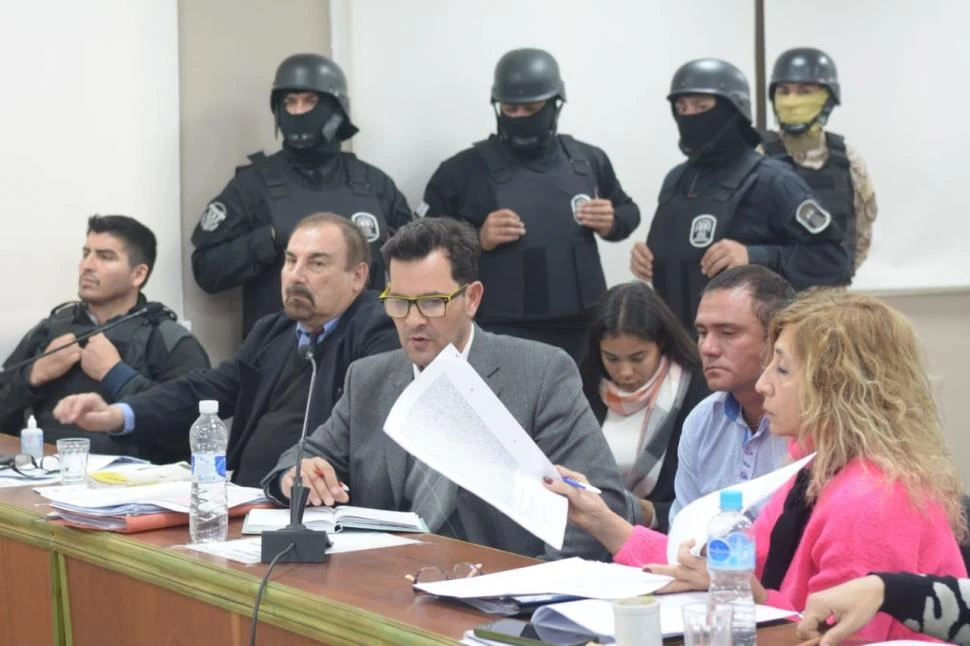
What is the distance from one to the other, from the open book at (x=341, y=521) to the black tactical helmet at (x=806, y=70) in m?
3.24

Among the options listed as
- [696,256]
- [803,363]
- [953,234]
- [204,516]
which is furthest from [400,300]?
[953,234]

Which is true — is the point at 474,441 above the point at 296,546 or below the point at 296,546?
above

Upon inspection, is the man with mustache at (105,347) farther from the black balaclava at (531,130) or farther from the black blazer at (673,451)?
the black blazer at (673,451)

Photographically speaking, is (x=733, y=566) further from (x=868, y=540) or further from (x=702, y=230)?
(x=702, y=230)

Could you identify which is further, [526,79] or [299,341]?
[526,79]

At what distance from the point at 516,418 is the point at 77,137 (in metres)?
2.64

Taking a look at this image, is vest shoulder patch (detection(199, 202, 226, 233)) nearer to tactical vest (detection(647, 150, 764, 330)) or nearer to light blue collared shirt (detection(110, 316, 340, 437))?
light blue collared shirt (detection(110, 316, 340, 437))

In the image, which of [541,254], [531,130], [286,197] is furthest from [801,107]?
[286,197]

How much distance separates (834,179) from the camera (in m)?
5.01

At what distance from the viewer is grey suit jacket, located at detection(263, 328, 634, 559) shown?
8.21 feet

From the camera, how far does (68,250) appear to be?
15.1 ft

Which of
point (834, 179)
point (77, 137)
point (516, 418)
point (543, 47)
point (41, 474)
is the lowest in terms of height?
point (41, 474)

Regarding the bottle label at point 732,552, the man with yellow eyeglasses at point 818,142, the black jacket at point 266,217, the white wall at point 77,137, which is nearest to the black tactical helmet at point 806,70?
the man with yellow eyeglasses at point 818,142

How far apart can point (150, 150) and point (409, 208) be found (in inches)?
37.4
